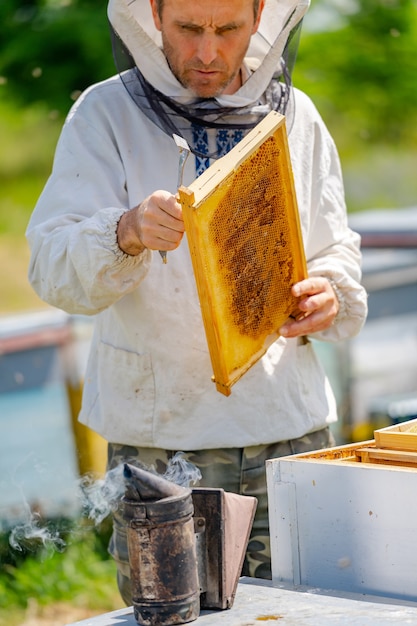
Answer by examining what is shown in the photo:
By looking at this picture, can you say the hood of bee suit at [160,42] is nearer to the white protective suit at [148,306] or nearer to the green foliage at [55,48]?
the white protective suit at [148,306]

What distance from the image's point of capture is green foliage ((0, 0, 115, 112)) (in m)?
6.04

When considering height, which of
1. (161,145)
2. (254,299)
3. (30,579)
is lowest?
(30,579)

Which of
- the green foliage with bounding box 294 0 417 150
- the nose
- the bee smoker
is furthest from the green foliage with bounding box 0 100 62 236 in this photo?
the bee smoker

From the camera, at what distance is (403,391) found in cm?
502

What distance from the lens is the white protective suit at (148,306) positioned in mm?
2332

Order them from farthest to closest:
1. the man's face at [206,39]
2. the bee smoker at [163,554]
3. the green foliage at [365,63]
→ the green foliage at [365,63] < the man's face at [206,39] < the bee smoker at [163,554]

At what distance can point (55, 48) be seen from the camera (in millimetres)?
6250

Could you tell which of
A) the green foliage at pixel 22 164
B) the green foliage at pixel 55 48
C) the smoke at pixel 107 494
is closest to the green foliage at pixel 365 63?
the green foliage at pixel 22 164

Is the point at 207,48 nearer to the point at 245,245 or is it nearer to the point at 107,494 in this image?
the point at 245,245

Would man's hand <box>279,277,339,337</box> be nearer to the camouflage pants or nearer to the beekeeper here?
the beekeeper

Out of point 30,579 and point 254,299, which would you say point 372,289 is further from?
point 254,299

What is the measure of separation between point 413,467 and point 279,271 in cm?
64

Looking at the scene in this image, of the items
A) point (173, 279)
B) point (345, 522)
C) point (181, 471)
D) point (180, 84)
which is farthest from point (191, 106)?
point (345, 522)

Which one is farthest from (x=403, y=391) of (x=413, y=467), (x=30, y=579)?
(x=413, y=467)
